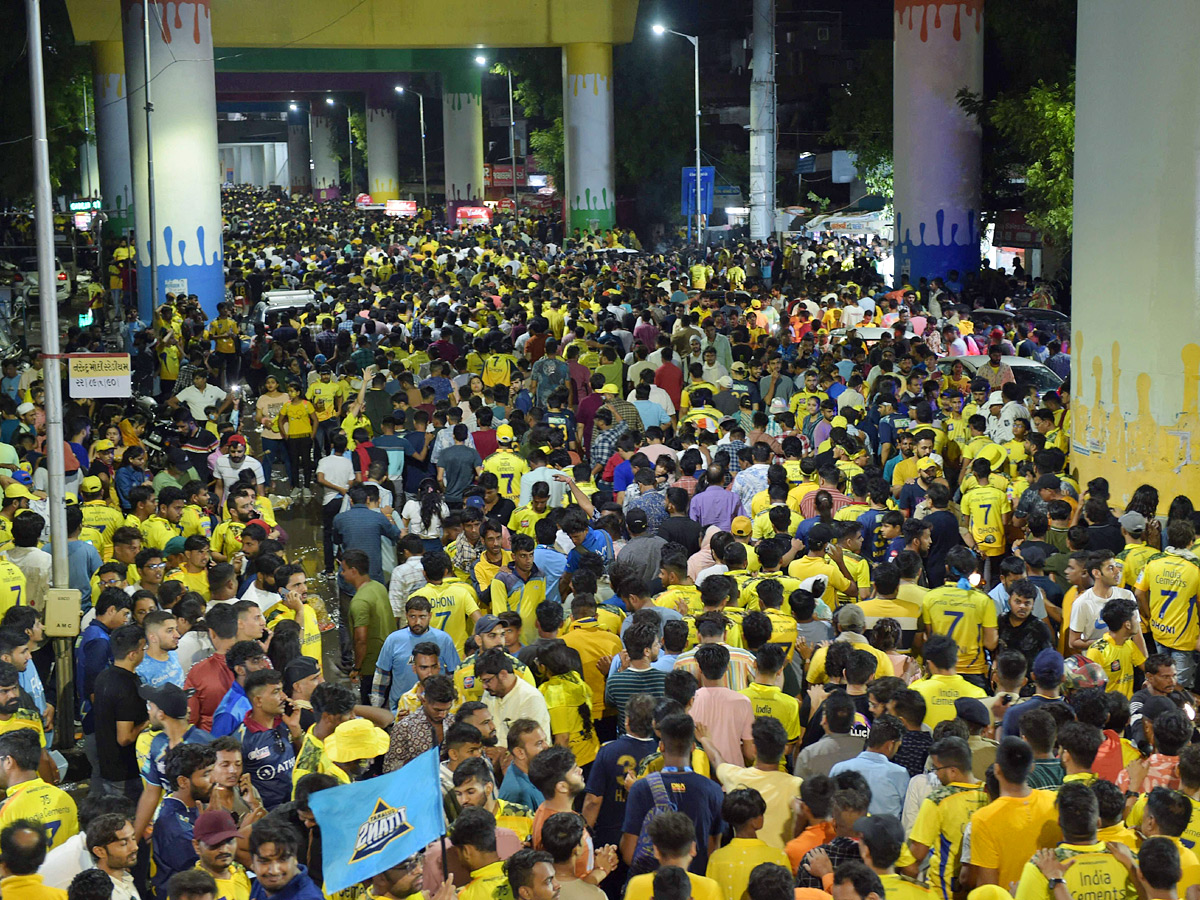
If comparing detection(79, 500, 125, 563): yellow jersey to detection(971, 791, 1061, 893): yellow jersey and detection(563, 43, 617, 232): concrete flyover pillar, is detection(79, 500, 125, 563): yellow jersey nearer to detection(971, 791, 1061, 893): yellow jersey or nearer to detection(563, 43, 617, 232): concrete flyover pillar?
detection(971, 791, 1061, 893): yellow jersey

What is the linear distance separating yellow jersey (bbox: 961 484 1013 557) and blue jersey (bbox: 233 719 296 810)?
20.0 feet

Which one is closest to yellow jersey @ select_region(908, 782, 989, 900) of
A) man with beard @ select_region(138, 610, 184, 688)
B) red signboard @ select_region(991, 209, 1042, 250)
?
man with beard @ select_region(138, 610, 184, 688)

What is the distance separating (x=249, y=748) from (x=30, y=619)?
2.22m

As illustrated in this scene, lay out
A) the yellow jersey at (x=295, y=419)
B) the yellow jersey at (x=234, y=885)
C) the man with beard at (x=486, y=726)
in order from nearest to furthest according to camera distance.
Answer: the yellow jersey at (x=234, y=885) < the man with beard at (x=486, y=726) < the yellow jersey at (x=295, y=419)

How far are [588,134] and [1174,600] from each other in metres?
35.2

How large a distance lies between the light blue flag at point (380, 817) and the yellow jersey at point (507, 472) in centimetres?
703

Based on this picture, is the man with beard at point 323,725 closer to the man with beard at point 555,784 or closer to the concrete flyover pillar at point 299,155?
the man with beard at point 555,784

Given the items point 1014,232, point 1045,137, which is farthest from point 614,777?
point 1014,232

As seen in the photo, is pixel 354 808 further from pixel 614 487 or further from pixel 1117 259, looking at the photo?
pixel 1117 259

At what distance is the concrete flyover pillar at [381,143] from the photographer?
76.3 m

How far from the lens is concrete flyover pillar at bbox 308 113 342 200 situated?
325ft

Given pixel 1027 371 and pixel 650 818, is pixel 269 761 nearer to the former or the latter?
pixel 650 818

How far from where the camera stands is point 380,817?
537 cm

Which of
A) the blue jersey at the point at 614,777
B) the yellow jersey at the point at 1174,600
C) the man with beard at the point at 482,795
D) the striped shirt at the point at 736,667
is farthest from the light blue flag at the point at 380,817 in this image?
the yellow jersey at the point at 1174,600
